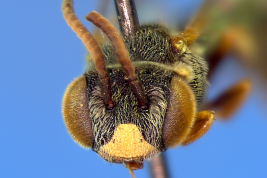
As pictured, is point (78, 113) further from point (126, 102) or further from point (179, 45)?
point (179, 45)

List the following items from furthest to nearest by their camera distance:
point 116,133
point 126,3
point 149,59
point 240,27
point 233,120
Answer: point 233,120 → point 240,27 → point 126,3 → point 149,59 → point 116,133

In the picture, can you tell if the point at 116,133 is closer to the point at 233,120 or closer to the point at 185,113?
the point at 185,113

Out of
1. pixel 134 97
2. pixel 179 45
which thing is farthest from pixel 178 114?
pixel 179 45

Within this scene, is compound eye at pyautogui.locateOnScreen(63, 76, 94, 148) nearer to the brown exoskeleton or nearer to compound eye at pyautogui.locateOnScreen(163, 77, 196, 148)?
the brown exoskeleton

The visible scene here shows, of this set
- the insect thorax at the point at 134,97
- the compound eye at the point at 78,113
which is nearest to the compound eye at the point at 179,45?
the insect thorax at the point at 134,97

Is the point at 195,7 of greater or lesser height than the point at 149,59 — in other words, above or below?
above

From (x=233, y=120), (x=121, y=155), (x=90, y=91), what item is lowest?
(x=121, y=155)

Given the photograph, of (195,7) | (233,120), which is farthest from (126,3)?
(233,120)
